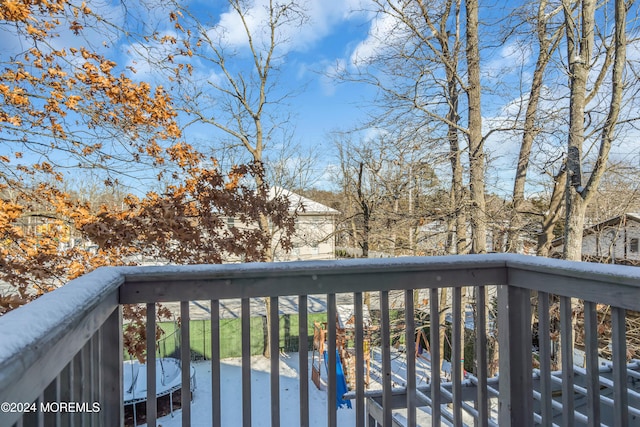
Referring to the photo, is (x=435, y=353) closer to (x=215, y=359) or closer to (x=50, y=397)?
(x=215, y=359)

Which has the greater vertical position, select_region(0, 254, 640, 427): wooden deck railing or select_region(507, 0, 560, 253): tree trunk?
select_region(507, 0, 560, 253): tree trunk

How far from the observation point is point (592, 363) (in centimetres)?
132

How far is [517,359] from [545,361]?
124mm

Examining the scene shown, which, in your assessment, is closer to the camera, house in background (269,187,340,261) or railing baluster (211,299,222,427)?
railing baluster (211,299,222,427)

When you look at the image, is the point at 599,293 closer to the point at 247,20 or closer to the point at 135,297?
the point at 135,297

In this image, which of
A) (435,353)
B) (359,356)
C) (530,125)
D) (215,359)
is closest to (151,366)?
(215,359)

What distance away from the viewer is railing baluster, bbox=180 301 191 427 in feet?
4.59

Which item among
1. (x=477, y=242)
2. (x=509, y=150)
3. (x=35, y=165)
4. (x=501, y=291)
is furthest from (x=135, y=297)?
(x=509, y=150)

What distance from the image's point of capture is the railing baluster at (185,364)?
4.59 ft

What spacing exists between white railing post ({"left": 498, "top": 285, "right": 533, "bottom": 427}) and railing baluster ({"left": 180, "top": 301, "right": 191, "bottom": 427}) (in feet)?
4.35

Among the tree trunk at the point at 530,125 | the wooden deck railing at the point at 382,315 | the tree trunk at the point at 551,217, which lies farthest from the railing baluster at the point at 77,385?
the tree trunk at the point at 551,217

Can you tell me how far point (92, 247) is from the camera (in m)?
5.30

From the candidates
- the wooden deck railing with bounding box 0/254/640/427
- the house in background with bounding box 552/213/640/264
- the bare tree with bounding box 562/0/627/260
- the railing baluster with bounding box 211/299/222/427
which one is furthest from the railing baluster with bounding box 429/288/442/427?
the house in background with bounding box 552/213/640/264

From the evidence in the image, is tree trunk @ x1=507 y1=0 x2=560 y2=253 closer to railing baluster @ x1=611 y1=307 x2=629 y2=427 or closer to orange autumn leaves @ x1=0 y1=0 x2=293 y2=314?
orange autumn leaves @ x1=0 y1=0 x2=293 y2=314
